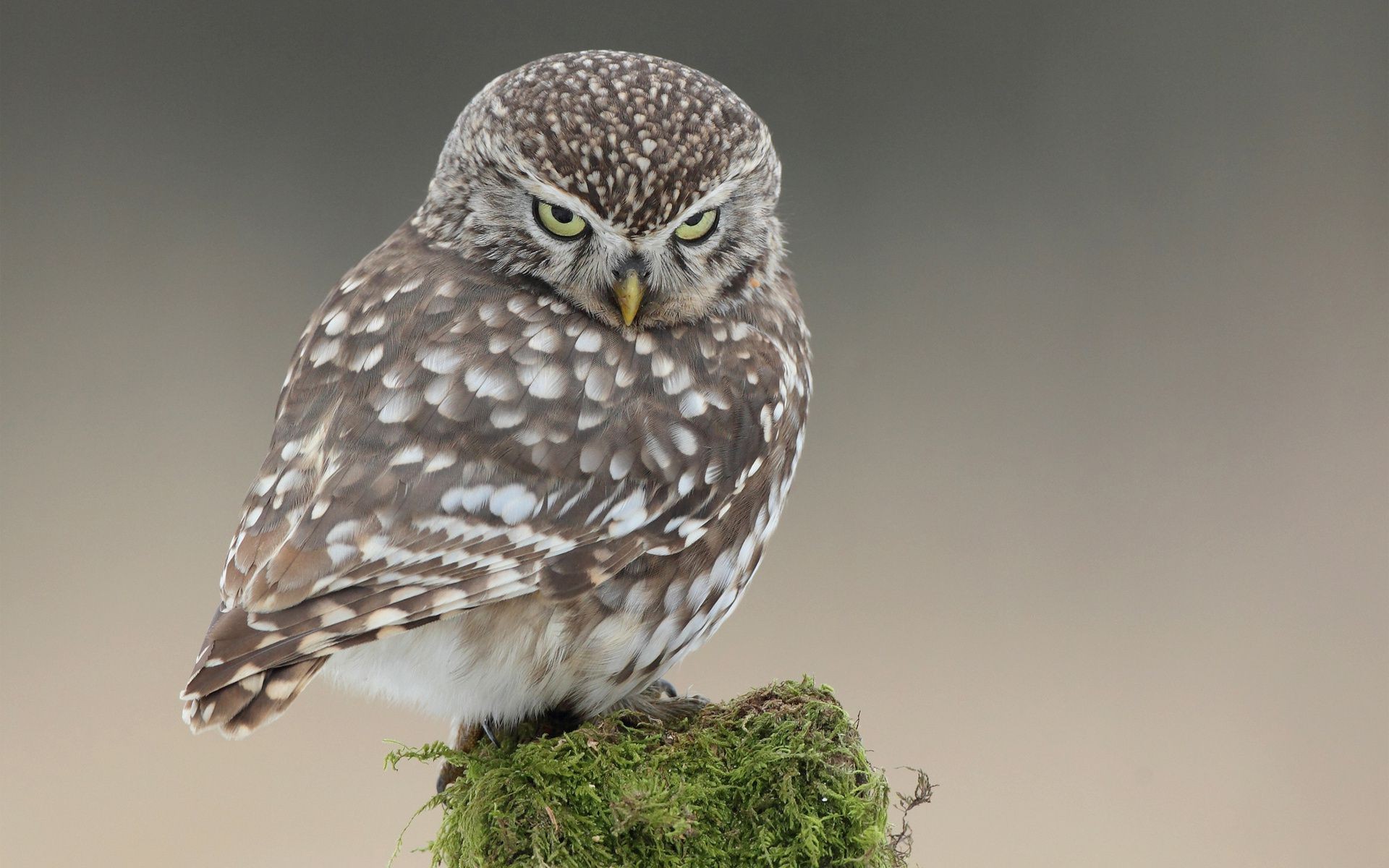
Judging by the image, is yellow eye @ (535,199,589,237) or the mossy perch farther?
yellow eye @ (535,199,589,237)

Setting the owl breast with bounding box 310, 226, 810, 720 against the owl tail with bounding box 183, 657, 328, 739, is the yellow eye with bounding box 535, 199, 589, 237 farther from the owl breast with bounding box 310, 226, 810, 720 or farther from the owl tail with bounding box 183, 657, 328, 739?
the owl tail with bounding box 183, 657, 328, 739

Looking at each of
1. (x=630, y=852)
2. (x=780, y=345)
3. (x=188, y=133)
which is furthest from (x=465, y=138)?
(x=188, y=133)

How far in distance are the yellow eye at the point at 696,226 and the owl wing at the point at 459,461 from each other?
0.51 feet

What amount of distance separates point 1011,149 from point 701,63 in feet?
3.39

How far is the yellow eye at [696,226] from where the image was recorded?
6.11 ft

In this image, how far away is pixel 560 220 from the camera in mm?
1834

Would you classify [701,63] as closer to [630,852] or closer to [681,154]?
[681,154]

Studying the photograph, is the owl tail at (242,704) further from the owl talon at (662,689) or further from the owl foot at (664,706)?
the owl talon at (662,689)

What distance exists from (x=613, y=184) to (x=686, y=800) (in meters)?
0.86

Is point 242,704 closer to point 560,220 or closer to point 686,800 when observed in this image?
point 686,800

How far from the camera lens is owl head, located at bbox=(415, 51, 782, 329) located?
176 centimetres

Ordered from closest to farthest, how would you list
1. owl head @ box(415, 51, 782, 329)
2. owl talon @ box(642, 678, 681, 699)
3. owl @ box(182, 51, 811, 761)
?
1. owl @ box(182, 51, 811, 761)
2. owl head @ box(415, 51, 782, 329)
3. owl talon @ box(642, 678, 681, 699)

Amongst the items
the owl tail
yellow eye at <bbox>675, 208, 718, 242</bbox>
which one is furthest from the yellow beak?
the owl tail

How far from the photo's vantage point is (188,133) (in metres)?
3.77
